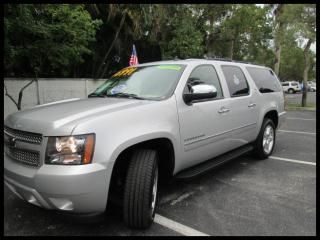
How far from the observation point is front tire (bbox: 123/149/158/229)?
9.56 ft

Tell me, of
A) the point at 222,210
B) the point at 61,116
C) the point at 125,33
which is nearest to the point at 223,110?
the point at 222,210

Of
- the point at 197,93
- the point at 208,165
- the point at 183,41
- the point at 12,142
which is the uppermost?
the point at 183,41

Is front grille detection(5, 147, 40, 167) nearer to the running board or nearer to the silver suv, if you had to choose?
the silver suv

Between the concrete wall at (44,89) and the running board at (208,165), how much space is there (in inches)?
282

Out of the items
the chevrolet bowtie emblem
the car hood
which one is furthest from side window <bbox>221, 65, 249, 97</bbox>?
the chevrolet bowtie emblem

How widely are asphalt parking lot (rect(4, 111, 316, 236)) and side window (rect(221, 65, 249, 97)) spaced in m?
1.28

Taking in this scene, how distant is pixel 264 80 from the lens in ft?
18.9

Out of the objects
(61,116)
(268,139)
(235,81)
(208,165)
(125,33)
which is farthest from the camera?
(125,33)

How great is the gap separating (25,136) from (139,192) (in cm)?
119

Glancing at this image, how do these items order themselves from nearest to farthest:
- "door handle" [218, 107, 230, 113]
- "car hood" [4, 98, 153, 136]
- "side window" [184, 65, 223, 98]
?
"car hood" [4, 98, 153, 136], "side window" [184, 65, 223, 98], "door handle" [218, 107, 230, 113]

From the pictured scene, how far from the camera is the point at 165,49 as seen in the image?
56.6ft

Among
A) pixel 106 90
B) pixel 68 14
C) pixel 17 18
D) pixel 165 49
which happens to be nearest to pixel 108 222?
pixel 106 90

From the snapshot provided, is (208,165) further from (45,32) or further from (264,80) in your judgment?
(45,32)

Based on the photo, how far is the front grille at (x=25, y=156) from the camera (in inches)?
108
